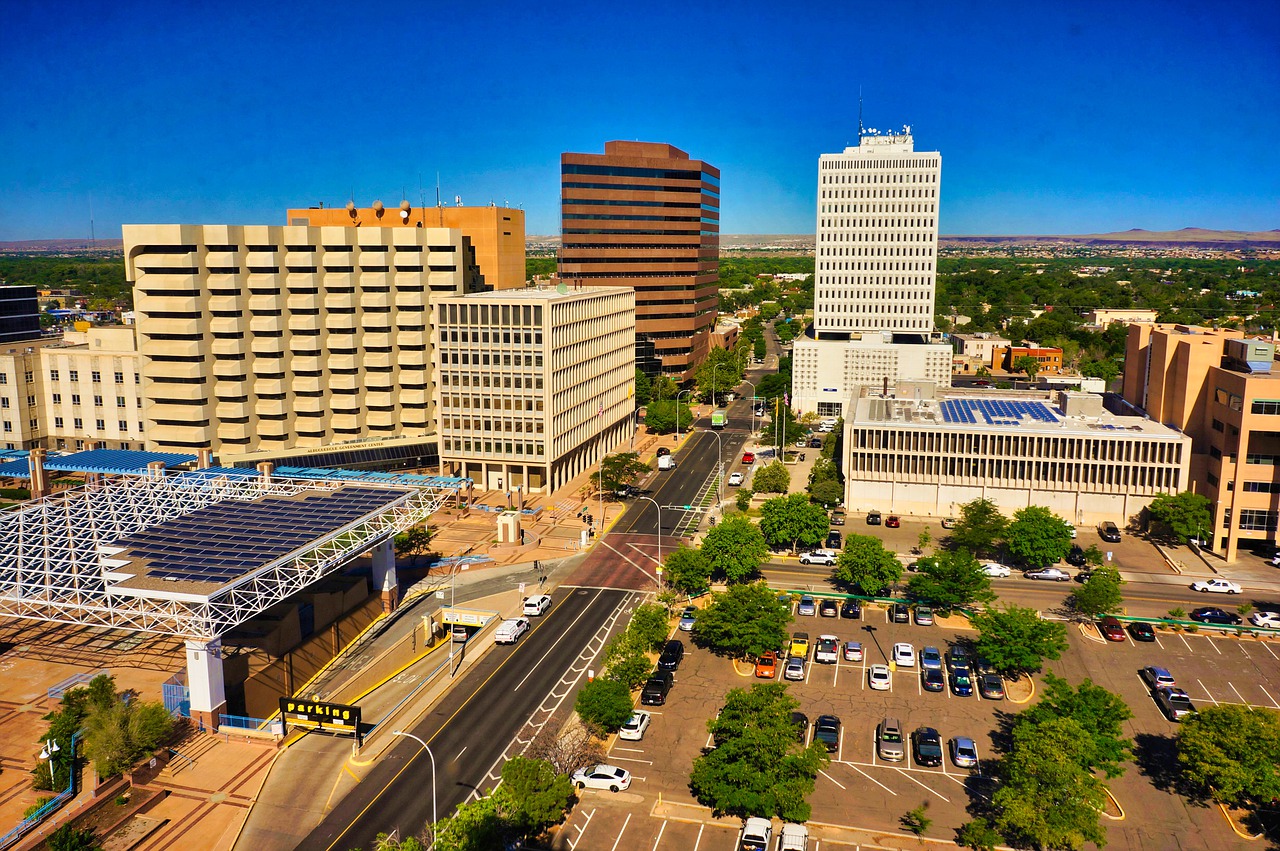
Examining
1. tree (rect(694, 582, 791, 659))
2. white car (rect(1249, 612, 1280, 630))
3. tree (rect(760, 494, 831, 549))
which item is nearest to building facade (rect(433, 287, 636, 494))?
tree (rect(760, 494, 831, 549))

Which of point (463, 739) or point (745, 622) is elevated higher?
point (745, 622)

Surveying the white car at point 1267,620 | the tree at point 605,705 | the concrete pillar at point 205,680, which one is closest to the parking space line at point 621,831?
the tree at point 605,705

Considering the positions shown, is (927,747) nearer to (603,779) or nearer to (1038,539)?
(603,779)

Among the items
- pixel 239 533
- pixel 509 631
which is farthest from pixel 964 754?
pixel 239 533

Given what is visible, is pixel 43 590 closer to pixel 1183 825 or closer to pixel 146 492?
pixel 146 492

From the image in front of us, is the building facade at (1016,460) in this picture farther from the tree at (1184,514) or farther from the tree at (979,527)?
the tree at (979,527)

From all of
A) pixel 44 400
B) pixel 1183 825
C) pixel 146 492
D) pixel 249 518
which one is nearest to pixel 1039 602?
pixel 1183 825
